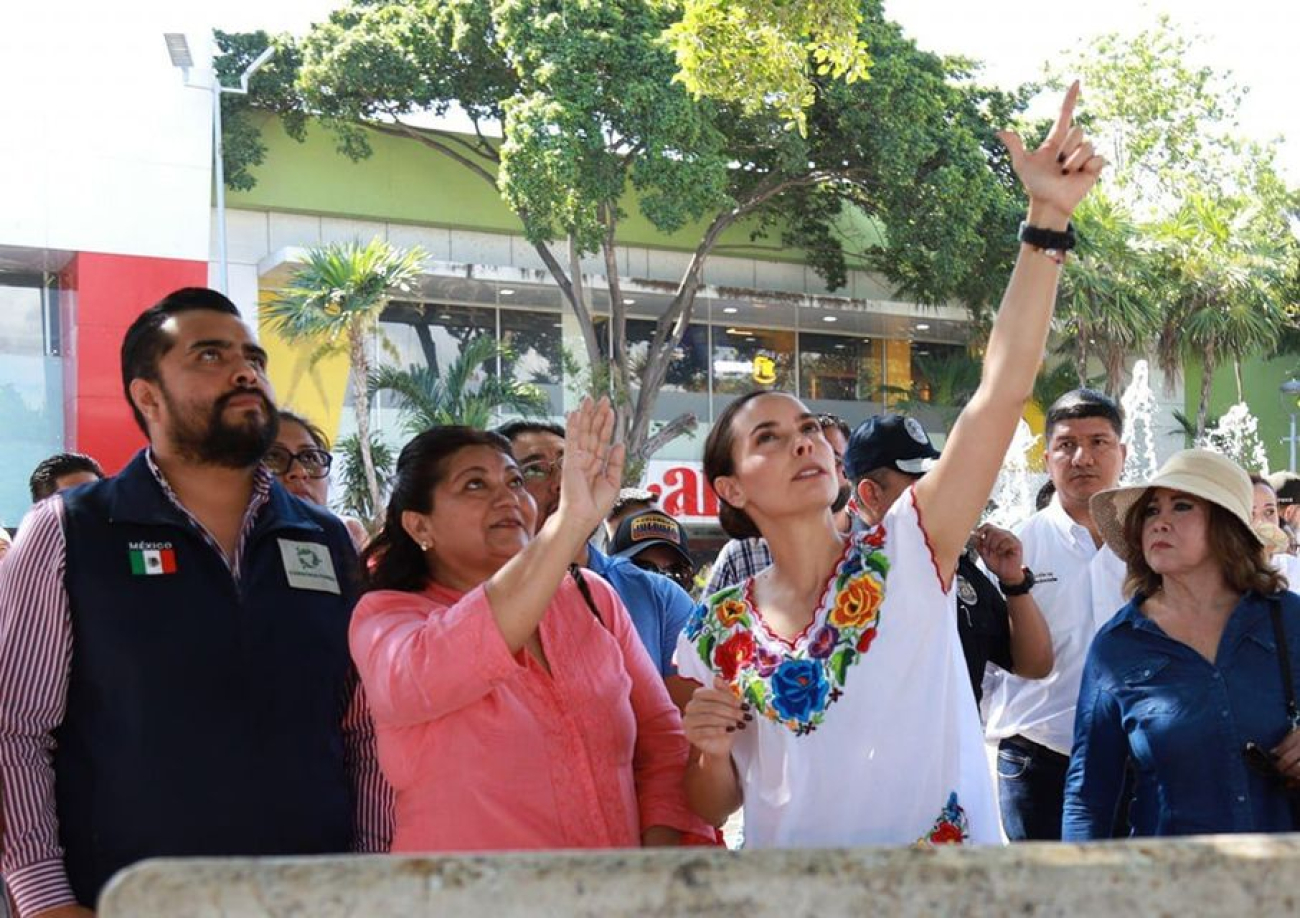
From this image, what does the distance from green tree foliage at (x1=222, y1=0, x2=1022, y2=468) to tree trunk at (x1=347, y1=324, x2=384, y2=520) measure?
10.6ft

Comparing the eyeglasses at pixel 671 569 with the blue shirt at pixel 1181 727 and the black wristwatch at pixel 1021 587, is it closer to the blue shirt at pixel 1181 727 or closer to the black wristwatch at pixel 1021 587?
the black wristwatch at pixel 1021 587

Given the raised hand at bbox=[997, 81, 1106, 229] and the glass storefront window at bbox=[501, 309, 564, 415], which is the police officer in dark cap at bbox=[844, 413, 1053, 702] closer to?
the raised hand at bbox=[997, 81, 1106, 229]

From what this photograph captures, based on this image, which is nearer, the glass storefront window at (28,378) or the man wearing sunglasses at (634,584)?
the man wearing sunglasses at (634,584)

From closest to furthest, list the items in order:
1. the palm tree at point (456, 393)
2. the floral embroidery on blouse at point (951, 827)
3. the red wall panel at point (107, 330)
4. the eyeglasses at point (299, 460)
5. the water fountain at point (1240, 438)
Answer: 1. the floral embroidery on blouse at point (951, 827)
2. the eyeglasses at point (299, 460)
3. the red wall panel at point (107, 330)
4. the palm tree at point (456, 393)
5. the water fountain at point (1240, 438)

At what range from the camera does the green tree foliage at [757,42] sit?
7.18m

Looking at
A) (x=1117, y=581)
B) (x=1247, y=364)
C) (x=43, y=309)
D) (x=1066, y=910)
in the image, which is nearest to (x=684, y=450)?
(x=43, y=309)

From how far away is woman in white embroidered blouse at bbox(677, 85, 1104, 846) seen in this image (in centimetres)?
248

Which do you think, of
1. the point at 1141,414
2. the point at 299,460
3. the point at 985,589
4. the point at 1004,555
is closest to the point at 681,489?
the point at 1141,414

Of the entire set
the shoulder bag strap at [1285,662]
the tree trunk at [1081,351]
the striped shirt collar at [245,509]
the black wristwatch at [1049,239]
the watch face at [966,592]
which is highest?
the tree trunk at [1081,351]

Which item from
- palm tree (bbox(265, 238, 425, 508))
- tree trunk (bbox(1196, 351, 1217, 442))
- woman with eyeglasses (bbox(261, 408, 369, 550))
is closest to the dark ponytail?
woman with eyeglasses (bbox(261, 408, 369, 550))

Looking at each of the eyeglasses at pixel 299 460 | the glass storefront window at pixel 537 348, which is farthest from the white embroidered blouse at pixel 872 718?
the glass storefront window at pixel 537 348

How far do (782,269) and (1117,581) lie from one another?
25821mm

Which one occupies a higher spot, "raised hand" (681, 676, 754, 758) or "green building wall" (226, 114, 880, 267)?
"green building wall" (226, 114, 880, 267)

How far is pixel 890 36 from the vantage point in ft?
76.5
